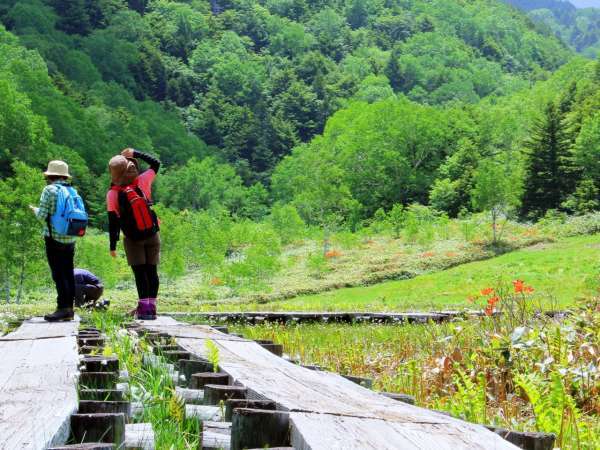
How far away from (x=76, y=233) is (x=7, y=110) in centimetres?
5453

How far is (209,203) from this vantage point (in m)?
85.5

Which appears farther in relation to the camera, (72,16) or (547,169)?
(72,16)

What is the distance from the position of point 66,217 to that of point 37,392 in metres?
5.80

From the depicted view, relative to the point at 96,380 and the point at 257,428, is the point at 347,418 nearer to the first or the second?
the point at 257,428

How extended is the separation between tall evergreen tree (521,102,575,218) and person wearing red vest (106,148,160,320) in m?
45.8

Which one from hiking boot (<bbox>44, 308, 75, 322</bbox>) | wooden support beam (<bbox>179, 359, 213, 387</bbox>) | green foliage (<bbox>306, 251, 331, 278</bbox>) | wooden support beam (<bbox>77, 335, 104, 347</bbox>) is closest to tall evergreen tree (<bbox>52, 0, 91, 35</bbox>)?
green foliage (<bbox>306, 251, 331, 278</bbox>)

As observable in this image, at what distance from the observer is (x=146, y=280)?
354 inches

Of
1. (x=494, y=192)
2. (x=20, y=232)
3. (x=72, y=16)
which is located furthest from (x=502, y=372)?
(x=72, y=16)

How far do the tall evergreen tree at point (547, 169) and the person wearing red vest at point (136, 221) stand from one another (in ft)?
150

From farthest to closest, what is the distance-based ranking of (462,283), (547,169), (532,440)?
(547,169) < (462,283) < (532,440)

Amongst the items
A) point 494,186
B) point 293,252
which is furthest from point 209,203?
point 494,186

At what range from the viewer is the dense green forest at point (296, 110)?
5247cm

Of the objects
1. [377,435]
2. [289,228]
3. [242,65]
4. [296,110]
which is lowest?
[377,435]

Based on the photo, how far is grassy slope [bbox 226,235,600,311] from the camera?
75.5 ft
